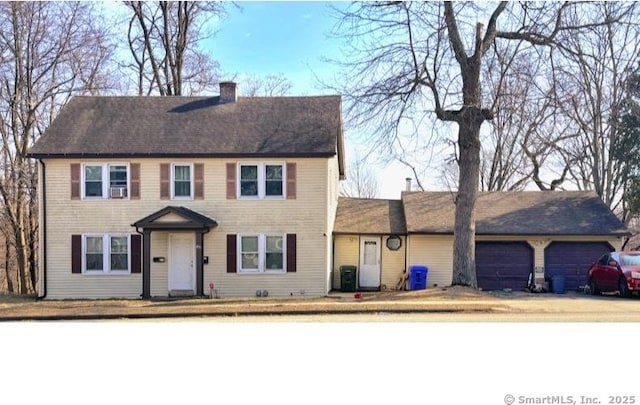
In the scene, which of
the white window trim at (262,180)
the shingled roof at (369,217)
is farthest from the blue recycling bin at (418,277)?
the white window trim at (262,180)

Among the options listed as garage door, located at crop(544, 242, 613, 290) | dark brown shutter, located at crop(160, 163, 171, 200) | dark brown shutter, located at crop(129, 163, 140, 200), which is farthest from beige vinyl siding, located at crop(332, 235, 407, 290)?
dark brown shutter, located at crop(129, 163, 140, 200)

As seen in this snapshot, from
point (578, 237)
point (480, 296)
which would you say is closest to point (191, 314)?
point (480, 296)

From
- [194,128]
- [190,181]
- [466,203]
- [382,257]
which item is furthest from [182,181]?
[466,203]

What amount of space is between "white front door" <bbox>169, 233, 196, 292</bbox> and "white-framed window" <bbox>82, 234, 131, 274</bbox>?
5.09 feet

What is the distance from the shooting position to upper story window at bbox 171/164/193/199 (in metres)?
21.4

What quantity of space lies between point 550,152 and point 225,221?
2405 cm

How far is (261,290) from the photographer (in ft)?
69.8

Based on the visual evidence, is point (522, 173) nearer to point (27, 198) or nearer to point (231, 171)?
point (231, 171)

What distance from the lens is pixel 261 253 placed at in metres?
21.4

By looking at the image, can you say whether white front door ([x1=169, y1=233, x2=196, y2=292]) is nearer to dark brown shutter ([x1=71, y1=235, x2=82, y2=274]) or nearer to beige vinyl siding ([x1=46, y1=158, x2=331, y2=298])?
beige vinyl siding ([x1=46, y1=158, x2=331, y2=298])

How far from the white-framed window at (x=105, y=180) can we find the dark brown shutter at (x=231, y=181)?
12.1ft

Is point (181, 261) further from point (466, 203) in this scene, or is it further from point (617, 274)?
point (617, 274)

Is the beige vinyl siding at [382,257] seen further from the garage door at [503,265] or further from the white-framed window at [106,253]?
the white-framed window at [106,253]

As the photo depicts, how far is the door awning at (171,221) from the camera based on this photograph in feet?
67.2
